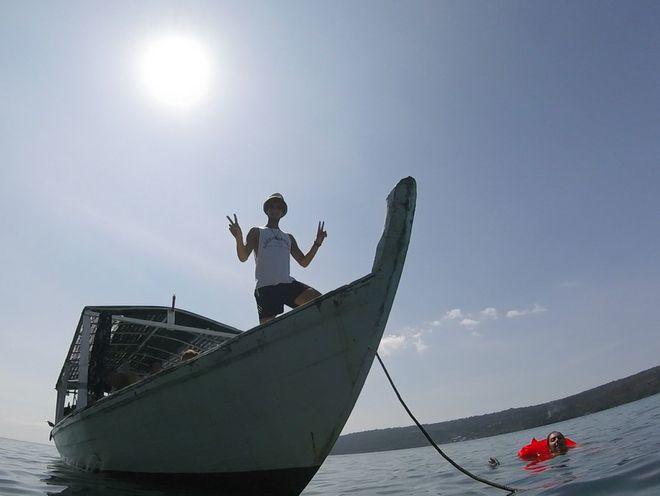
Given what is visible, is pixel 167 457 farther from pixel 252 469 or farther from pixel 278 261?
pixel 278 261

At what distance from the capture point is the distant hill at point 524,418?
266ft

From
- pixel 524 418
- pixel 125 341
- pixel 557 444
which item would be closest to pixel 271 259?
pixel 557 444

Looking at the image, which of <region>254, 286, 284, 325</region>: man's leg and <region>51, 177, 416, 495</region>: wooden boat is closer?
<region>51, 177, 416, 495</region>: wooden boat

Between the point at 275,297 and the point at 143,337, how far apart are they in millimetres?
7315

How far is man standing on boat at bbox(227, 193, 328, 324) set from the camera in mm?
3740

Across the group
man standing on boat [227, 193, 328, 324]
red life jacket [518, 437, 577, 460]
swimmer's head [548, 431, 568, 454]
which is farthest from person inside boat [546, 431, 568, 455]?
man standing on boat [227, 193, 328, 324]

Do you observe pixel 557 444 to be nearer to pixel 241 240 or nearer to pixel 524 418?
pixel 241 240

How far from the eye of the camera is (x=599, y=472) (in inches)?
152

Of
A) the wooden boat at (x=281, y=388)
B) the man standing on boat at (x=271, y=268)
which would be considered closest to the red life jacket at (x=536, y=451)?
the wooden boat at (x=281, y=388)

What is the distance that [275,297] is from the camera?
3730mm

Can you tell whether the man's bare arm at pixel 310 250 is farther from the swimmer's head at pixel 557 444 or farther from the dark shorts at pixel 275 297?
the swimmer's head at pixel 557 444

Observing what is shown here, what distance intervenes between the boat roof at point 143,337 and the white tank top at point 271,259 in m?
3.82

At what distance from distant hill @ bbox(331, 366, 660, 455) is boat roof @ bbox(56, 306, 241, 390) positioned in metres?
75.5

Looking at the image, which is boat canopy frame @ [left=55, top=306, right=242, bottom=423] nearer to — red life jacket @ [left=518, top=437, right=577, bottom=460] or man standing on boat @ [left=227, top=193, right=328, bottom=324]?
man standing on boat @ [left=227, top=193, right=328, bottom=324]
